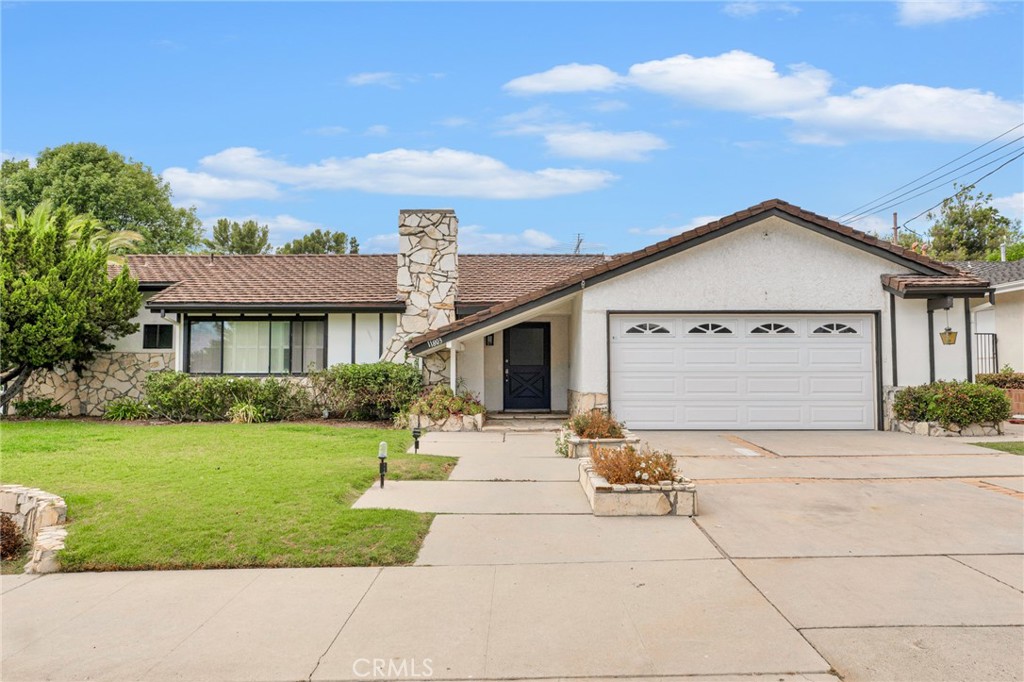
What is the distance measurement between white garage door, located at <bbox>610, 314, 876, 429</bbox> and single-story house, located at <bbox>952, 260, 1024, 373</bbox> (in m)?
7.52

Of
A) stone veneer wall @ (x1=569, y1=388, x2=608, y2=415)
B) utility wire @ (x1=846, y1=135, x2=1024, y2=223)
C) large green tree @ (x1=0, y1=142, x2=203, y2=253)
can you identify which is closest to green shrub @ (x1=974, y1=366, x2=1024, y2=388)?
utility wire @ (x1=846, y1=135, x2=1024, y2=223)

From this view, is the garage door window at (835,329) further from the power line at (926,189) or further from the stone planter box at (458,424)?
the power line at (926,189)

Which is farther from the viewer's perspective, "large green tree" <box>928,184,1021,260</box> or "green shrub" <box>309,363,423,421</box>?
"large green tree" <box>928,184,1021,260</box>

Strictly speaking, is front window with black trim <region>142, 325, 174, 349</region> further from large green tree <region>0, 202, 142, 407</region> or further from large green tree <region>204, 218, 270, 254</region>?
large green tree <region>204, 218, 270, 254</region>

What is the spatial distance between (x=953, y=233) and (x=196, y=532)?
1655 inches

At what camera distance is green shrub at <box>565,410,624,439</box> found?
10031 mm

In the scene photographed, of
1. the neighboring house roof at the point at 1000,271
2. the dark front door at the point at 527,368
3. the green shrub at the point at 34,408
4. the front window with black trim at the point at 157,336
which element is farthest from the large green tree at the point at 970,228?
the green shrub at the point at 34,408

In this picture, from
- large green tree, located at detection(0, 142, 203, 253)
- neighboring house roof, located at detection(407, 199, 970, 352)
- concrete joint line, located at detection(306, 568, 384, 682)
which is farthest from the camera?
large green tree, located at detection(0, 142, 203, 253)

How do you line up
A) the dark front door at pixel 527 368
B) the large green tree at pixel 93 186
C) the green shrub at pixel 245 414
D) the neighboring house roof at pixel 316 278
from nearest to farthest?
the green shrub at pixel 245 414 → the neighboring house roof at pixel 316 278 → the dark front door at pixel 527 368 → the large green tree at pixel 93 186

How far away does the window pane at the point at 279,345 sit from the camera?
15648 mm

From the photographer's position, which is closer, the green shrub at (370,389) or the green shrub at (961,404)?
the green shrub at (961,404)

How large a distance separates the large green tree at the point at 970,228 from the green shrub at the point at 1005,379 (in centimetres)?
2131

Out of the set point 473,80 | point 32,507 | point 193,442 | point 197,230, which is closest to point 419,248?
point 473,80

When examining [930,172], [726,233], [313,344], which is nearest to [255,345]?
[313,344]
